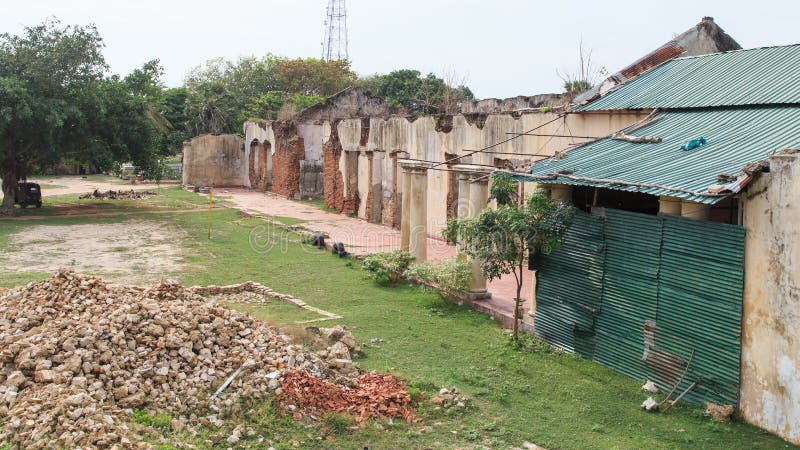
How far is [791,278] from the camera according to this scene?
7.30 metres

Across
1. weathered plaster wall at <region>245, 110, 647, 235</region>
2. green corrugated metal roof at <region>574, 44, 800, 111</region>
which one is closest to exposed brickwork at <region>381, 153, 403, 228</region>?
weathered plaster wall at <region>245, 110, 647, 235</region>

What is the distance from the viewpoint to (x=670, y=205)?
29.2 feet

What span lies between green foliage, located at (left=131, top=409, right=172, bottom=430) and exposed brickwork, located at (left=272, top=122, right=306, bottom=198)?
24.8 meters

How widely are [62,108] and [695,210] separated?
63.8 feet

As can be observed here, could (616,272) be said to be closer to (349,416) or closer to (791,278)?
(791,278)

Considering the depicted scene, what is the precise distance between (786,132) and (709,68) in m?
3.99

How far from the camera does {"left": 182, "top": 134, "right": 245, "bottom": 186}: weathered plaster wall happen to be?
123 feet

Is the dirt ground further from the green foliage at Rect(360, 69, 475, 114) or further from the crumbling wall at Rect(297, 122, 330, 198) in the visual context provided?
the green foliage at Rect(360, 69, 475, 114)

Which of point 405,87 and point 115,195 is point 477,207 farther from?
point 405,87

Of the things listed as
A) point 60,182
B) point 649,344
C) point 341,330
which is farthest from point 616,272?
point 60,182

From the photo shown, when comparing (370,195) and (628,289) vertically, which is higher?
(370,195)

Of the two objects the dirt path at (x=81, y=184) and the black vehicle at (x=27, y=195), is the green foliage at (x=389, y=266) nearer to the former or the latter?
the black vehicle at (x=27, y=195)

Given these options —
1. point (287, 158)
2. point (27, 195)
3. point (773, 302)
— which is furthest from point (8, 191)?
point (773, 302)

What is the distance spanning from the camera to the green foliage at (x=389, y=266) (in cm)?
1440
